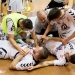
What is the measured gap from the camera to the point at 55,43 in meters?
2.52

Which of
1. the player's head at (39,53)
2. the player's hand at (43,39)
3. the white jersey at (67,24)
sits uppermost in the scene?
the white jersey at (67,24)

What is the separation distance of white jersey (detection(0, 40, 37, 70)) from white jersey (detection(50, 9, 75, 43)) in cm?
50

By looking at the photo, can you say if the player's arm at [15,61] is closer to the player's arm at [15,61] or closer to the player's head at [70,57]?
the player's arm at [15,61]

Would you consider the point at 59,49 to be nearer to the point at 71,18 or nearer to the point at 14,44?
the point at 71,18

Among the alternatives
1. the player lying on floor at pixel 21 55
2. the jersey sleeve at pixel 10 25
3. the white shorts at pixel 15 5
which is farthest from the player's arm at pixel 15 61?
the white shorts at pixel 15 5

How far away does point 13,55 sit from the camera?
230cm

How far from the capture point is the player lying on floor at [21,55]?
2158mm

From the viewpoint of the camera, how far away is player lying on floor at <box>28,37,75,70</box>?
2.23 meters

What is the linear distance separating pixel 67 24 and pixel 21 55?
71 cm

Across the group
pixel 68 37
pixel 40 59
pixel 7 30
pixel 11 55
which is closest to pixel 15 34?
pixel 7 30

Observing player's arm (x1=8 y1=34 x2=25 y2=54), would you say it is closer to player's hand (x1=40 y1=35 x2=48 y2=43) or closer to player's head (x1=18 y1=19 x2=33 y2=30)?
player's head (x1=18 y1=19 x2=33 y2=30)

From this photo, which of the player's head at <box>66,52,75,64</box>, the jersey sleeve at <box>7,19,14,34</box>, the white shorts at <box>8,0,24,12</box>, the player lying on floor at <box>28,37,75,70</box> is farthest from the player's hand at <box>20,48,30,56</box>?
the white shorts at <box>8,0,24,12</box>

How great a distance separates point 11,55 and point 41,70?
401mm

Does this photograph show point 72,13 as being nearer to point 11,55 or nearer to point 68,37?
point 68,37
